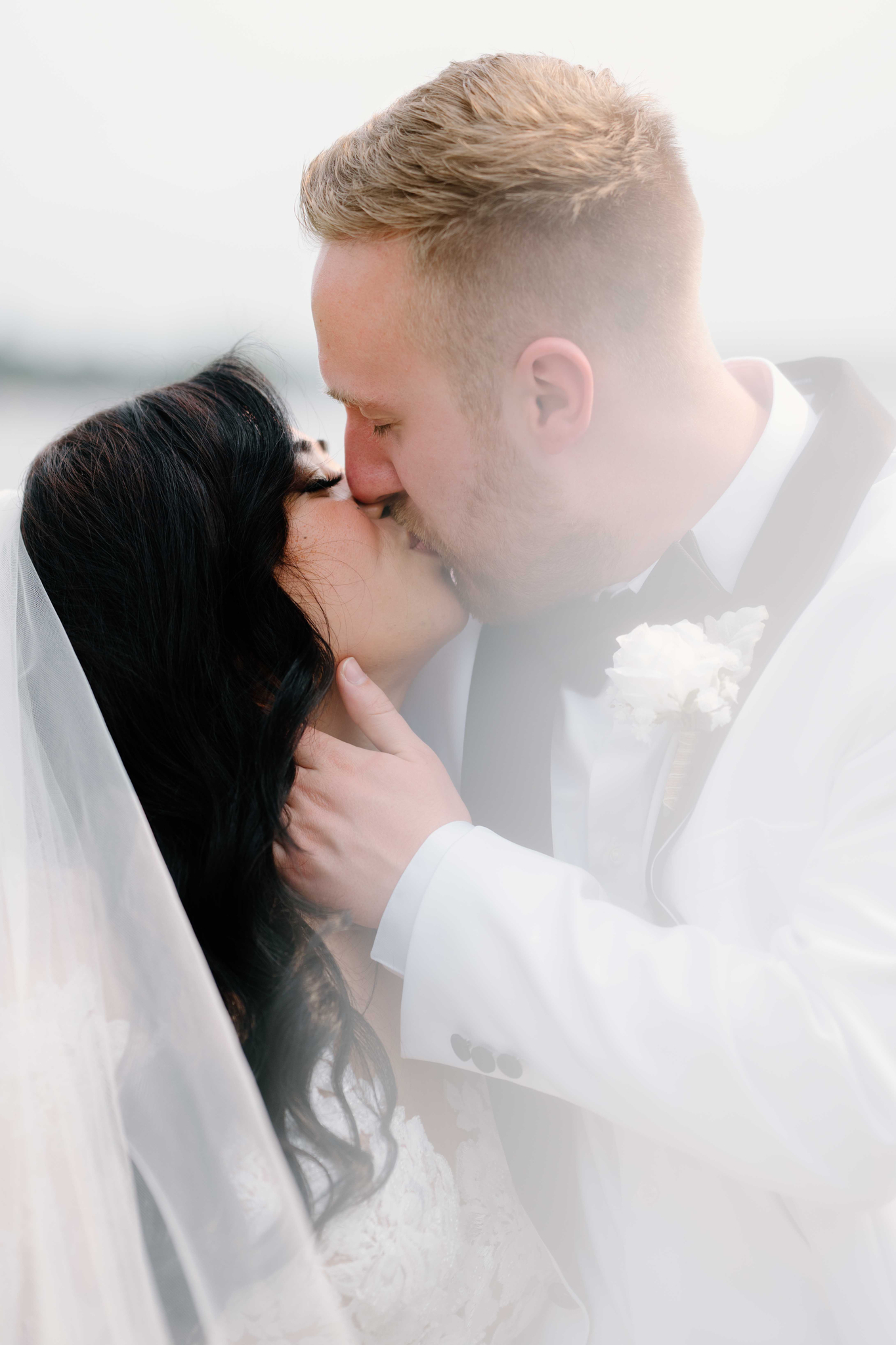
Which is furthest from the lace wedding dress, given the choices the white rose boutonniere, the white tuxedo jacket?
the white rose boutonniere

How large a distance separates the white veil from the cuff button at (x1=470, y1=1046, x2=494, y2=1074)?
33 centimetres

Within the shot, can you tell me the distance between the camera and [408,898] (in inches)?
49.2

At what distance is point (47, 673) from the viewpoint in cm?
115

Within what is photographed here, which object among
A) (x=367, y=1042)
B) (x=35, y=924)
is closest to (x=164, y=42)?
(x=35, y=924)

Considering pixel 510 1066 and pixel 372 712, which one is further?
pixel 372 712

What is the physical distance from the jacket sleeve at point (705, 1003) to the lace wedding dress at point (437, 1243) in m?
0.17

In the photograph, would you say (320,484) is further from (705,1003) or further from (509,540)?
(705,1003)

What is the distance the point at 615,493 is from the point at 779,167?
102 cm

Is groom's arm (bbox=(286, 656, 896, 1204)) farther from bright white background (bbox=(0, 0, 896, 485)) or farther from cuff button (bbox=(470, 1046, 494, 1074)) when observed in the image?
bright white background (bbox=(0, 0, 896, 485))

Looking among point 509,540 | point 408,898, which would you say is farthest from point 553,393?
point 408,898

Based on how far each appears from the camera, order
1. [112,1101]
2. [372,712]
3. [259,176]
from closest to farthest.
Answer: [112,1101] < [372,712] < [259,176]

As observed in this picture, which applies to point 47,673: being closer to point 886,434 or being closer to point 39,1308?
point 39,1308

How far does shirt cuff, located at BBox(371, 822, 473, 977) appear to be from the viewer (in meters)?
1.25

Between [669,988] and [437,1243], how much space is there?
527 millimetres
